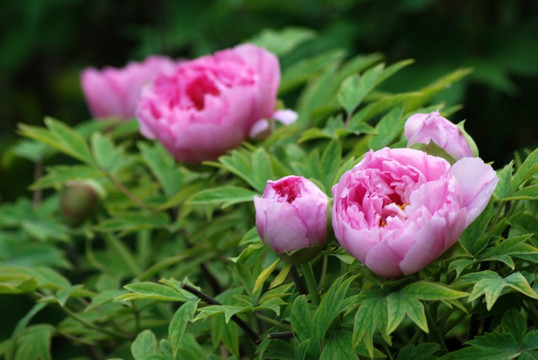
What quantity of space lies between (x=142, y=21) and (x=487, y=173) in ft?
6.53

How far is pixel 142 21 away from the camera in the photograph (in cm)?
238

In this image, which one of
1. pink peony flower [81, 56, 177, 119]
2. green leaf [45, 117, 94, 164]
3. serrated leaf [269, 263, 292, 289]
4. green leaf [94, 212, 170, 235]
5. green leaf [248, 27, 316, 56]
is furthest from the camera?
pink peony flower [81, 56, 177, 119]

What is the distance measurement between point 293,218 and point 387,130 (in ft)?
0.57

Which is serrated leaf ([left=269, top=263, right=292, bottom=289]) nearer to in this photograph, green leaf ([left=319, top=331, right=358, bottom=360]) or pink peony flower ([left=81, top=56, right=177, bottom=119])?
green leaf ([left=319, top=331, right=358, bottom=360])

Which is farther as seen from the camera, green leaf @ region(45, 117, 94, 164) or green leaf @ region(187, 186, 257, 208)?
green leaf @ region(45, 117, 94, 164)

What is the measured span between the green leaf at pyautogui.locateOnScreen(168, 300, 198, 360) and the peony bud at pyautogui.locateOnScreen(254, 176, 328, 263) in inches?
3.0

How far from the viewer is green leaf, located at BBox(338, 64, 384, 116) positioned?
796mm

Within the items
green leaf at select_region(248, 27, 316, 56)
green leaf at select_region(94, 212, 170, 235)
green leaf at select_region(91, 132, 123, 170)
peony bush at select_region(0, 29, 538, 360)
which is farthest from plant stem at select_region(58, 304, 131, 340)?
green leaf at select_region(248, 27, 316, 56)

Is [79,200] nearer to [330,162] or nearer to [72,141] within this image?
[72,141]

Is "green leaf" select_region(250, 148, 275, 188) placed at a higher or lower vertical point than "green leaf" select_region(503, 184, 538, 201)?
lower

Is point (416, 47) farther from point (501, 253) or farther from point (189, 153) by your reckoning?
point (501, 253)

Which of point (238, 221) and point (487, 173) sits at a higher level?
point (487, 173)

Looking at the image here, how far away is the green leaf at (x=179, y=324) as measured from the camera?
1.86 feet

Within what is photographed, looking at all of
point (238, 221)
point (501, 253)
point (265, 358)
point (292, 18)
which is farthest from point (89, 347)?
point (292, 18)
